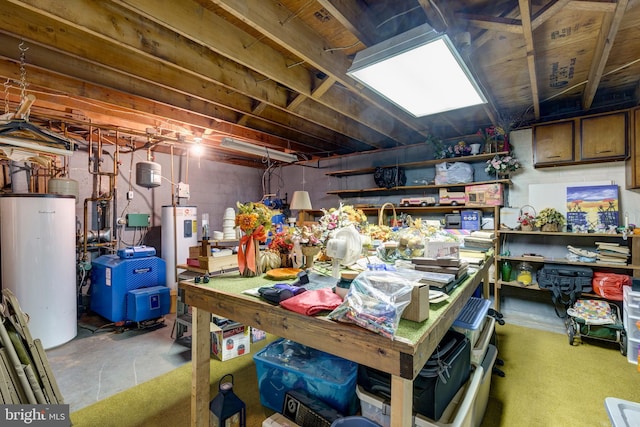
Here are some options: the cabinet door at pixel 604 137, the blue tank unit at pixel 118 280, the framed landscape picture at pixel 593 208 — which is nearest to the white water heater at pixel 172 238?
the blue tank unit at pixel 118 280

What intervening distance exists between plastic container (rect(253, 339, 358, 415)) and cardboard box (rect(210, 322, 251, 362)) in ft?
3.44

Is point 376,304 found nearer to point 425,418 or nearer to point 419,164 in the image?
point 425,418

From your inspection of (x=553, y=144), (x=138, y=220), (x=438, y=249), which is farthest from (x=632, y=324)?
(x=138, y=220)

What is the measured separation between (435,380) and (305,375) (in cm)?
73

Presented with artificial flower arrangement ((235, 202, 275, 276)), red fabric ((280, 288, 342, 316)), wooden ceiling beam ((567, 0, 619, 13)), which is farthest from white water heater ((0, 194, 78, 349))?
wooden ceiling beam ((567, 0, 619, 13))

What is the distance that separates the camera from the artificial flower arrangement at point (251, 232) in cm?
156

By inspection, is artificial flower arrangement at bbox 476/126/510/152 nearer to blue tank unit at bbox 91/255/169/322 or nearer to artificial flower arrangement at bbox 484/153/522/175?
artificial flower arrangement at bbox 484/153/522/175

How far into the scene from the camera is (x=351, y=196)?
5445 millimetres

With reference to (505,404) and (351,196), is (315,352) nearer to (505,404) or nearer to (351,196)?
(505,404)

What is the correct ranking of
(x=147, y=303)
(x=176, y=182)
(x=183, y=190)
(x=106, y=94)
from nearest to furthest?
(x=106, y=94)
(x=147, y=303)
(x=183, y=190)
(x=176, y=182)

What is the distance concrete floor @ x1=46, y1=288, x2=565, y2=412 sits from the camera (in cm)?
239

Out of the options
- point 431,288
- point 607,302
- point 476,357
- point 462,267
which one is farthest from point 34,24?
point 607,302

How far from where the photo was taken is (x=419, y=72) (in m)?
1.93

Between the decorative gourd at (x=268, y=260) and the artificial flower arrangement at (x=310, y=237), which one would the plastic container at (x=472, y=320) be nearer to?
the artificial flower arrangement at (x=310, y=237)
